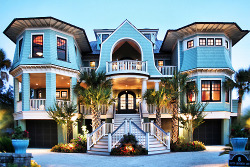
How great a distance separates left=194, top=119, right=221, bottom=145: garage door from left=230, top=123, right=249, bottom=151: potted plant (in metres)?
12.0

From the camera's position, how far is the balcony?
2184cm

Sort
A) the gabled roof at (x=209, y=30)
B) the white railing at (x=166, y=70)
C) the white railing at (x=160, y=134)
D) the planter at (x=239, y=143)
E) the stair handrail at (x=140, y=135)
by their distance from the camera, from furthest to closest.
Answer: the white railing at (x=166, y=70)
the gabled roof at (x=209, y=30)
the white railing at (x=160, y=134)
the stair handrail at (x=140, y=135)
the planter at (x=239, y=143)

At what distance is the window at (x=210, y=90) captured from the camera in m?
22.3

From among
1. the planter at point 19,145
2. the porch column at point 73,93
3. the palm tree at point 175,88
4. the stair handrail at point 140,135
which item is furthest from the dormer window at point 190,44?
the planter at point 19,145

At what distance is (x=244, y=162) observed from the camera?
775cm

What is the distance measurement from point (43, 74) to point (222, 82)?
51.8 ft

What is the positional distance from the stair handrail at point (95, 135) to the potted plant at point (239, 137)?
986cm

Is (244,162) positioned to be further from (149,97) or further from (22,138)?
(149,97)

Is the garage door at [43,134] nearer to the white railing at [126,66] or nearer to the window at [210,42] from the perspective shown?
the white railing at [126,66]

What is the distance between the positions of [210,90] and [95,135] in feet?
36.7

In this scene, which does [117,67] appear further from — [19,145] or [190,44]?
[19,145]

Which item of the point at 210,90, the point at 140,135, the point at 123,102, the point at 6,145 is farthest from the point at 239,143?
the point at 123,102

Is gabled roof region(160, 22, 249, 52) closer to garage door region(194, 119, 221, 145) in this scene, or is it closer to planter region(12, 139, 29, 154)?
garage door region(194, 119, 221, 145)

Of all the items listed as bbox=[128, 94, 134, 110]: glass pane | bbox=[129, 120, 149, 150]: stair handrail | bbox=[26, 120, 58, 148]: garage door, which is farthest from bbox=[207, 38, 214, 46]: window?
bbox=[26, 120, 58, 148]: garage door
